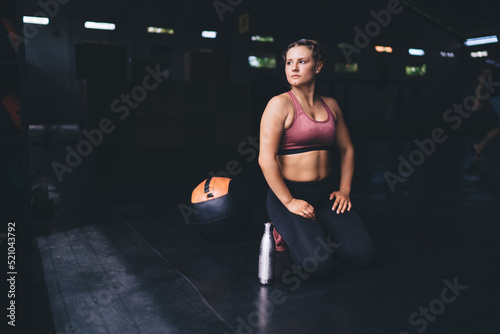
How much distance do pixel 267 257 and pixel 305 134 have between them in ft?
2.73

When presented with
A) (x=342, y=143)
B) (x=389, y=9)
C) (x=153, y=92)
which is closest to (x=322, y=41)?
(x=389, y=9)

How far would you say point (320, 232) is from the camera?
111 inches

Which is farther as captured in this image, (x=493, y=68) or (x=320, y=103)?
(x=493, y=68)

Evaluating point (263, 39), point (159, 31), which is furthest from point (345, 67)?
point (159, 31)

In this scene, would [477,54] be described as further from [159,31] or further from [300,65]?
[300,65]

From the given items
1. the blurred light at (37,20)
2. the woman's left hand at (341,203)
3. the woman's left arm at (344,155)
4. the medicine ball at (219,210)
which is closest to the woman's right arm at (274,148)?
the woman's left hand at (341,203)

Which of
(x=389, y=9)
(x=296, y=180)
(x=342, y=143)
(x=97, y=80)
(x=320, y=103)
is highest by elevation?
(x=389, y=9)

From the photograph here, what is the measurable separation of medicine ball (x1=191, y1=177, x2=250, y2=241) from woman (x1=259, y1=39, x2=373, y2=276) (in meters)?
0.37

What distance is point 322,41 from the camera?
22.3 metres

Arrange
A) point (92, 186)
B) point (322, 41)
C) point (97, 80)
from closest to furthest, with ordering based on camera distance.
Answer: point (92, 186) < point (97, 80) < point (322, 41)

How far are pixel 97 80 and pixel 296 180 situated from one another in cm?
726

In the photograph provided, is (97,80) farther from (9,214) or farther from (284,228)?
(284,228)

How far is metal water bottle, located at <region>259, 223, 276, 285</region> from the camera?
101 inches

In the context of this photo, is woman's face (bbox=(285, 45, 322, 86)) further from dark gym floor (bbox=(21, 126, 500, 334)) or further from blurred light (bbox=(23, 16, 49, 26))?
blurred light (bbox=(23, 16, 49, 26))
